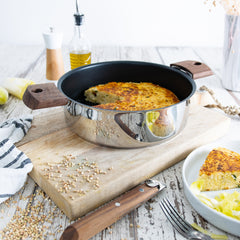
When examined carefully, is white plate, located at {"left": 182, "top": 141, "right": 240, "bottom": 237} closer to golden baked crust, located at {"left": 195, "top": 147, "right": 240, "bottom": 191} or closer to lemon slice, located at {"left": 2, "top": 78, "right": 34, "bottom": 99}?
golden baked crust, located at {"left": 195, "top": 147, "right": 240, "bottom": 191}

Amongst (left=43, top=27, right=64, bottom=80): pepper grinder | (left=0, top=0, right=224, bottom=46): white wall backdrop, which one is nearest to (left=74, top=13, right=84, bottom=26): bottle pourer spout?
(left=43, top=27, right=64, bottom=80): pepper grinder

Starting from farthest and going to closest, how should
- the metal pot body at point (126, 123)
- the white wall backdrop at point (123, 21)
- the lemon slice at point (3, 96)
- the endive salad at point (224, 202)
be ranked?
1. the white wall backdrop at point (123, 21)
2. the lemon slice at point (3, 96)
3. the metal pot body at point (126, 123)
4. the endive salad at point (224, 202)

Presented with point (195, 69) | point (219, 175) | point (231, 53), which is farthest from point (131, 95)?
point (231, 53)

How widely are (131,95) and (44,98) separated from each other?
706mm

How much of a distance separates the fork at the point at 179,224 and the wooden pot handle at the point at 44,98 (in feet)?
2.45

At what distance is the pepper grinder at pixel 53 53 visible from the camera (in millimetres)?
2727

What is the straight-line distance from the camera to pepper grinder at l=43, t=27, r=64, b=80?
2.73 metres

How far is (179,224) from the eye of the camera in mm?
1324

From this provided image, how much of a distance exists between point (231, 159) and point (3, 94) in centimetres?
179

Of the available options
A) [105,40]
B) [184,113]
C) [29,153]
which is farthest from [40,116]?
[105,40]

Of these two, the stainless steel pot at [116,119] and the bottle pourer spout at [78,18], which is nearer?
the stainless steel pot at [116,119]

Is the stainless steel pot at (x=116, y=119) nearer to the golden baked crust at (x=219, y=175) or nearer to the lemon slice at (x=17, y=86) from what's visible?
the golden baked crust at (x=219, y=175)

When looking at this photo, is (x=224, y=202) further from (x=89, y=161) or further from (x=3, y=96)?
(x=3, y=96)

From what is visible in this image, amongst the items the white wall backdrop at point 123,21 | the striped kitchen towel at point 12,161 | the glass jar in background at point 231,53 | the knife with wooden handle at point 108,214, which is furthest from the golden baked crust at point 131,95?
the white wall backdrop at point 123,21
